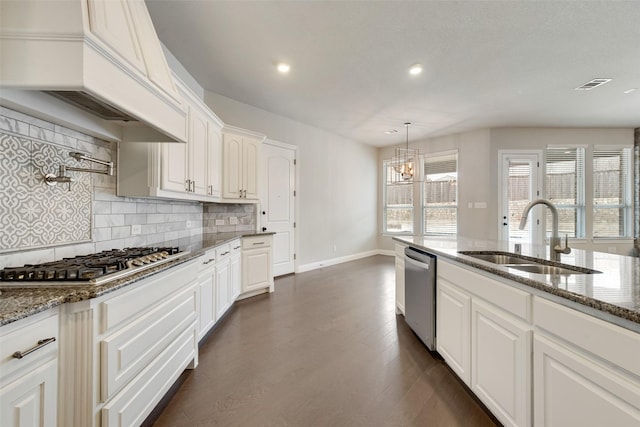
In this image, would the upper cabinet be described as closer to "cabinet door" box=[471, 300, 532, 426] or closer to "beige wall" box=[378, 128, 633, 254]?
"cabinet door" box=[471, 300, 532, 426]

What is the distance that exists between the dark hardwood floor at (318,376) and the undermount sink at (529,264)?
0.90 meters

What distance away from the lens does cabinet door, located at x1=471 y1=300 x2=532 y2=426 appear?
1.26 metres

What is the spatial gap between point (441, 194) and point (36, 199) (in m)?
6.65

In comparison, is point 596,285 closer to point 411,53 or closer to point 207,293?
point 207,293

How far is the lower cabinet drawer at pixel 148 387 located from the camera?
3.99 feet

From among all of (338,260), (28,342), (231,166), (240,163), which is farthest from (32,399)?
(338,260)

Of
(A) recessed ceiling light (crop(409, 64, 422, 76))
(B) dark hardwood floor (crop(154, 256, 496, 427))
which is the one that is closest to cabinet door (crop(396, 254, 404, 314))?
(B) dark hardwood floor (crop(154, 256, 496, 427))

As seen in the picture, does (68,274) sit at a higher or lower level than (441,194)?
lower

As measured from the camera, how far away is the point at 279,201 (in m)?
4.87

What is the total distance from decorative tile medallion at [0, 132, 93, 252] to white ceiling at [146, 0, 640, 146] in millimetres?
1571

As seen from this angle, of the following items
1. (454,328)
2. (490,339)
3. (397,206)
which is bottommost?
(454,328)

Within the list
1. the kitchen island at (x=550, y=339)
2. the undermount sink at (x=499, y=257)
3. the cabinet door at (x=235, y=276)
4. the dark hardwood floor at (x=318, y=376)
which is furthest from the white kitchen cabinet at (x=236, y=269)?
the undermount sink at (x=499, y=257)

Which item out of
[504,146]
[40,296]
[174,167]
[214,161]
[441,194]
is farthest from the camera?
[441,194]

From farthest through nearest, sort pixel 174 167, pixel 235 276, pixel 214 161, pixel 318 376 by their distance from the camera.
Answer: pixel 235 276
pixel 214 161
pixel 174 167
pixel 318 376
